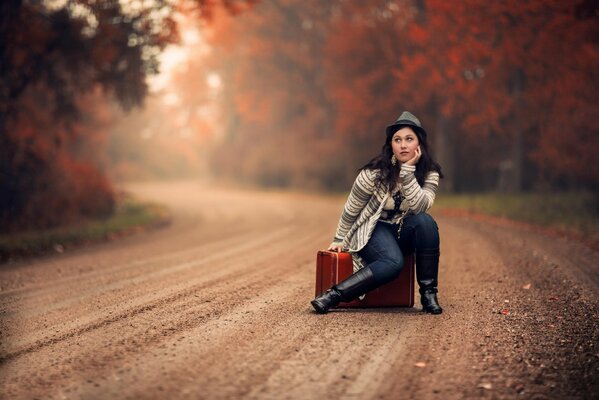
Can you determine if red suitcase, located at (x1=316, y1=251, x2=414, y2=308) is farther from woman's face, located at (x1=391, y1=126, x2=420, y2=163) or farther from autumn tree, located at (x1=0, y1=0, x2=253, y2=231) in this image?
autumn tree, located at (x1=0, y1=0, x2=253, y2=231)

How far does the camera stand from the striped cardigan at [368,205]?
214 inches

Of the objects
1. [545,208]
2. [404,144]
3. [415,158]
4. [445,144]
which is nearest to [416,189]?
[415,158]

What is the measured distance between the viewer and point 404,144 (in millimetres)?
5457

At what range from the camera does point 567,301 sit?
5.98m

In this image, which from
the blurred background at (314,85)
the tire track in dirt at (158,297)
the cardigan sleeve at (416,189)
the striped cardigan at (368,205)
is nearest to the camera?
the tire track in dirt at (158,297)

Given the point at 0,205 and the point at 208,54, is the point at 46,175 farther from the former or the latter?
the point at 208,54

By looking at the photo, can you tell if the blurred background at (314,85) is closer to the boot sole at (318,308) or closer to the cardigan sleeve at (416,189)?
the cardigan sleeve at (416,189)

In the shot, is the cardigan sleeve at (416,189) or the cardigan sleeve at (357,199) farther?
the cardigan sleeve at (357,199)

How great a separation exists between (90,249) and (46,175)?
4.08 m

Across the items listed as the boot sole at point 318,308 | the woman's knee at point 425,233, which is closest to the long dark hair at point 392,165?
the woman's knee at point 425,233

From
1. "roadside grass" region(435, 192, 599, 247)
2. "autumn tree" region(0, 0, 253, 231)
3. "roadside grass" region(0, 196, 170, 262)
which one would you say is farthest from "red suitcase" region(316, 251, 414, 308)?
"autumn tree" region(0, 0, 253, 231)

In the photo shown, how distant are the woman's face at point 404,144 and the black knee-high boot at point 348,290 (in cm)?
107

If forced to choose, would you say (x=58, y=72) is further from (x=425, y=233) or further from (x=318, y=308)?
(x=425, y=233)

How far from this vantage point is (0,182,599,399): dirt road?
3.66 metres
